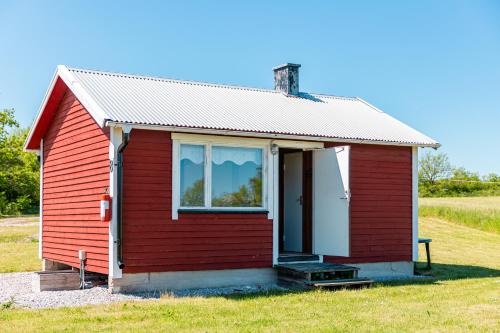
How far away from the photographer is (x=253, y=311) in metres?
9.58

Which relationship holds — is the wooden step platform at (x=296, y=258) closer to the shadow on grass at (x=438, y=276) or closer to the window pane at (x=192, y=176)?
the shadow on grass at (x=438, y=276)

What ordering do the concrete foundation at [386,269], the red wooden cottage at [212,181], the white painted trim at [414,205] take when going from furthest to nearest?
1. the white painted trim at [414,205]
2. the concrete foundation at [386,269]
3. the red wooden cottage at [212,181]

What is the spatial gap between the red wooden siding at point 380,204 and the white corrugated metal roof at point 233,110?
463 millimetres

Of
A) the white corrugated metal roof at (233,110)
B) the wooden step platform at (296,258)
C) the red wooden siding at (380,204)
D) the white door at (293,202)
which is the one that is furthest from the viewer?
the white door at (293,202)

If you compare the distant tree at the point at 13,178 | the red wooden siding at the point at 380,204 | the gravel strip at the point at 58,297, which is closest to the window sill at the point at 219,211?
the gravel strip at the point at 58,297

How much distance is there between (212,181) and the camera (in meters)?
12.4

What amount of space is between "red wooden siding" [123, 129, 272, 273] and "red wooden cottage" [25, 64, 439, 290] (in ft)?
0.06

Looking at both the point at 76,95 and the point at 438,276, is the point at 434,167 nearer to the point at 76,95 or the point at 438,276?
the point at 438,276

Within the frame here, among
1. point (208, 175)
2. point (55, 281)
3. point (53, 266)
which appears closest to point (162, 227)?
point (208, 175)

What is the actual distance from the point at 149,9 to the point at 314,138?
7.70 m

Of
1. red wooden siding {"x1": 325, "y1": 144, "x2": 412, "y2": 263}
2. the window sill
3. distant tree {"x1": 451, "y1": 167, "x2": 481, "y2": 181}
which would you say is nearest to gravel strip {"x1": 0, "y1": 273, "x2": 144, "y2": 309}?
the window sill

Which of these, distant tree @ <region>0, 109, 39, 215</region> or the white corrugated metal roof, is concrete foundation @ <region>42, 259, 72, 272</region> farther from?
distant tree @ <region>0, 109, 39, 215</region>

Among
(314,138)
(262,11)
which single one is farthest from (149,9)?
(314,138)

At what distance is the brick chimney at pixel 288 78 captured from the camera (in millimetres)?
16453
